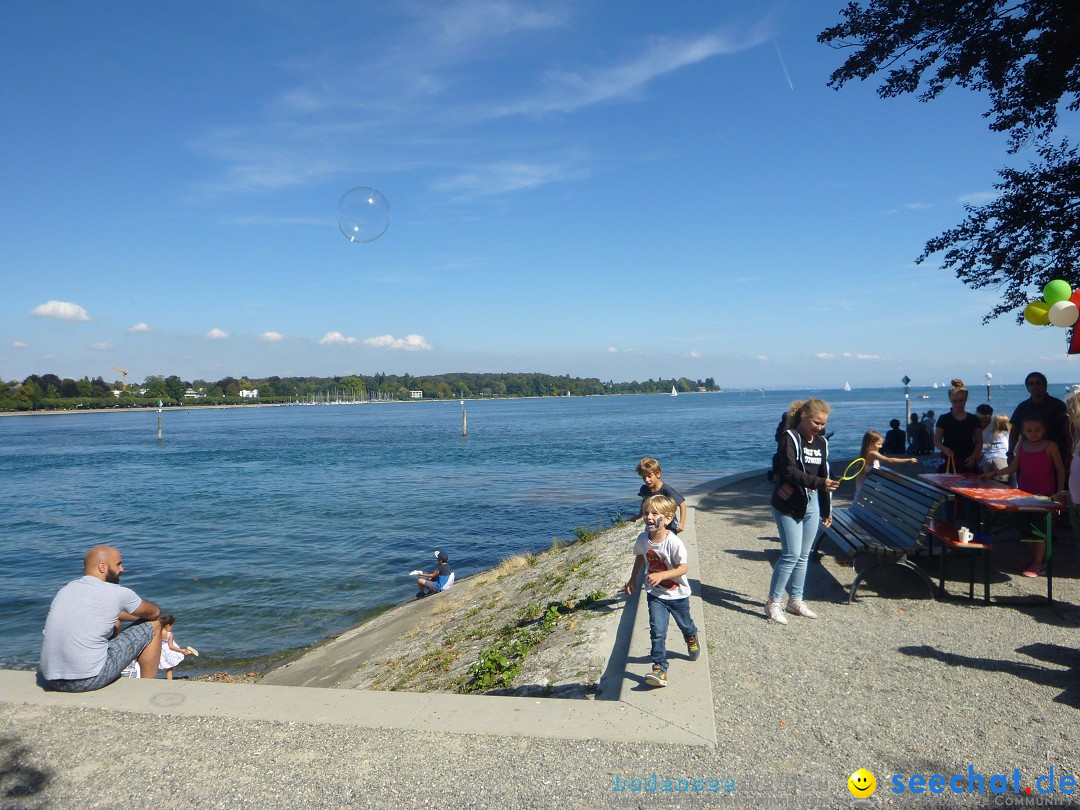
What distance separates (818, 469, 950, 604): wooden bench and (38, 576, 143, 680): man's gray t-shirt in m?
6.10

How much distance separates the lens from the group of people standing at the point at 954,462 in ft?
19.2

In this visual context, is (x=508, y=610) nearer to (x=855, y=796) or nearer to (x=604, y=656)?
(x=604, y=656)

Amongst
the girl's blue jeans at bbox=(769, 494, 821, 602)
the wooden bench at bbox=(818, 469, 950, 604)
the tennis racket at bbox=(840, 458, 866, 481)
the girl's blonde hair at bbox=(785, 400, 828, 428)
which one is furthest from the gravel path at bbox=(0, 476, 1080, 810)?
the tennis racket at bbox=(840, 458, 866, 481)

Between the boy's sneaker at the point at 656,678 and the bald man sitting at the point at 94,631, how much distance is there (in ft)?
12.3

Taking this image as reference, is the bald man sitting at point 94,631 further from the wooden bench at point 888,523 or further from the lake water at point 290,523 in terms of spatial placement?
the wooden bench at point 888,523

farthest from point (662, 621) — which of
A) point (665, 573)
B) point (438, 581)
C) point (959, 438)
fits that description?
point (438, 581)

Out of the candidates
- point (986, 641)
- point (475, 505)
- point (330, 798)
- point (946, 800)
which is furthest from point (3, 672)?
point (475, 505)

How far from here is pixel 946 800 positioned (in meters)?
3.52

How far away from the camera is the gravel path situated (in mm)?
3625

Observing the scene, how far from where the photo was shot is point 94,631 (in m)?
5.00

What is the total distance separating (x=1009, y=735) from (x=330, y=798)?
12.4 feet

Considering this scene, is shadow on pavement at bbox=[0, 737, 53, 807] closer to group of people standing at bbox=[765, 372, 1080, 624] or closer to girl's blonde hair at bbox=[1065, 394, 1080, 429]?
group of people standing at bbox=[765, 372, 1080, 624]

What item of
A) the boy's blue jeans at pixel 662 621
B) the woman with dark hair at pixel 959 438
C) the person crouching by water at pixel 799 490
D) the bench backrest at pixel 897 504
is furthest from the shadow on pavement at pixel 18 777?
the woman with dark hair at pixel 959 438

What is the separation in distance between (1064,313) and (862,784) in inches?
195
